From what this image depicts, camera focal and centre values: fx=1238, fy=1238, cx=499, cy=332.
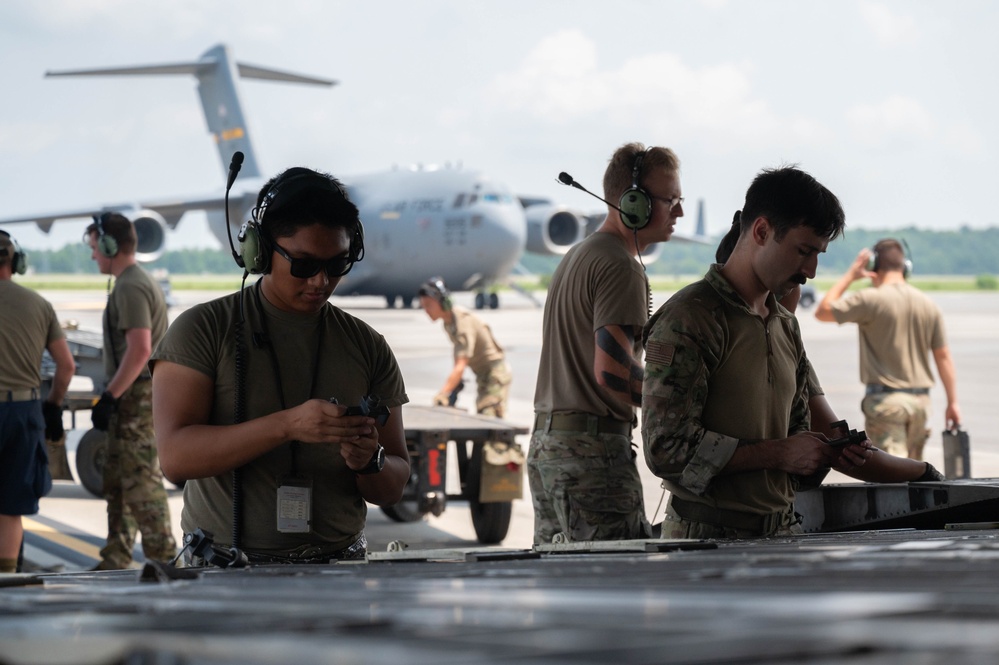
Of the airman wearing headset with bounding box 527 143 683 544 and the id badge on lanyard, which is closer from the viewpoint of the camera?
the id badge on lanyard

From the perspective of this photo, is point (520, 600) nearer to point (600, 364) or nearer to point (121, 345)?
point (600, 364)

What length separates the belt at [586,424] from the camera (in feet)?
14.0

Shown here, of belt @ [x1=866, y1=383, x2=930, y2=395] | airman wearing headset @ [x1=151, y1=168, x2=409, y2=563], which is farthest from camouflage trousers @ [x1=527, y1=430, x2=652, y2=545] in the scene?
belt @ [x1=866, y1=383, x2=930, y2=395]

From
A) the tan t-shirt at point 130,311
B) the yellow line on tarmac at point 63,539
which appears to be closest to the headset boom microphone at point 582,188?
the tan t-shirt at point 130,311

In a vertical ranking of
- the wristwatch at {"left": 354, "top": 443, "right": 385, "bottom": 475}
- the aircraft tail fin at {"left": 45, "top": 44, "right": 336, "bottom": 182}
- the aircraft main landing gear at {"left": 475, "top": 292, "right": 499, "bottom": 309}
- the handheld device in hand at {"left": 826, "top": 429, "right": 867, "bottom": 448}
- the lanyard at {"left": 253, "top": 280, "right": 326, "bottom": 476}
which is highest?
the aircraft tail fin at {"left": 45, "top": 44, "right": 336, "bottom": 182}

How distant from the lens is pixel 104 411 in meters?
6.50

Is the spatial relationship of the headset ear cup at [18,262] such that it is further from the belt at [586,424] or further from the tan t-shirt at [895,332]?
the tan t-shirt at [895,332]

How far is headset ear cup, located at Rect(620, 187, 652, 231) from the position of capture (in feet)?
14.3

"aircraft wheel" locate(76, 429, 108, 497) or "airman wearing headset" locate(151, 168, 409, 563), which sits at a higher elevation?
"airman wearing headset" locate(151, 168, 409, 563)

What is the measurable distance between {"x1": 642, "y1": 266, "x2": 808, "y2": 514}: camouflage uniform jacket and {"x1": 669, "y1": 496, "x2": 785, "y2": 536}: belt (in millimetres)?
22

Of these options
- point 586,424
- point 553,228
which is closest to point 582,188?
point 586,424

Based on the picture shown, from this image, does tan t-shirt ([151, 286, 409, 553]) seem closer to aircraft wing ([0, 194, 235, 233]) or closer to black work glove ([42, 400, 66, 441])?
black work glove ([42, 400, 66, 441])

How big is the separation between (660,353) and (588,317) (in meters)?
1.15

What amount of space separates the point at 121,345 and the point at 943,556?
562 cm
